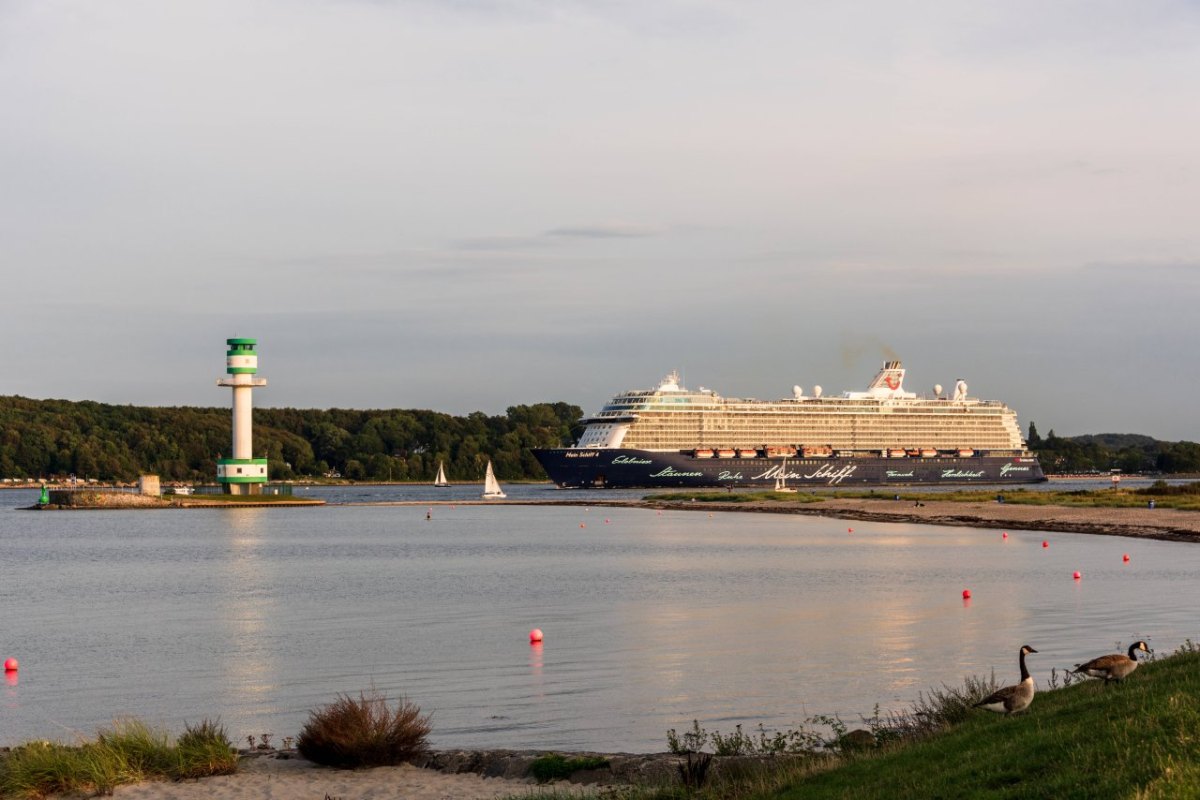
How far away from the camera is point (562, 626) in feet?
93.0

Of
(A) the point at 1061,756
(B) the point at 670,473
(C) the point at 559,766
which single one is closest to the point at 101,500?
(B) the point at 670,473

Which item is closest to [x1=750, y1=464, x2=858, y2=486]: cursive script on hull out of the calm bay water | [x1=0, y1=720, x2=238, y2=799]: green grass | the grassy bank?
the calm bay water

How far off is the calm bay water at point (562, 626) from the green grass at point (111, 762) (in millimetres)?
2485

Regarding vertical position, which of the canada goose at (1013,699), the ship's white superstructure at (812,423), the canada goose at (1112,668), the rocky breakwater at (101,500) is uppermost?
the ship's white superstructure at (812,423)

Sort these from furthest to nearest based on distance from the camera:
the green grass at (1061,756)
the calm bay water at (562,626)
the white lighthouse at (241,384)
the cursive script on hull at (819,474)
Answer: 1. the cursive script on hull at (819,474)
2. the white lighthouse at (241,384)
3. the calm bay water at (562,626)
4. the green grass at (1061,756)

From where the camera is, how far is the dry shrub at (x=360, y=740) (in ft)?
49.3

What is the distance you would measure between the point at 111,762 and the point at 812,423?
4996 inches

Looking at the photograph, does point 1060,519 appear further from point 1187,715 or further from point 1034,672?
point 1187,715

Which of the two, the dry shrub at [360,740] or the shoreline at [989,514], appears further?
the shoreline at [989,514]

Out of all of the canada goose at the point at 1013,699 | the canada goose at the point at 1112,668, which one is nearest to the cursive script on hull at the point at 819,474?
the canada goose at the point at 1112,668

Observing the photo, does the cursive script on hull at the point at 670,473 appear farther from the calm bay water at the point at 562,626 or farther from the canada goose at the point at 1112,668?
the canada goose at the point at 1112,668

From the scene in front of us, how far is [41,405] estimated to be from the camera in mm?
184375

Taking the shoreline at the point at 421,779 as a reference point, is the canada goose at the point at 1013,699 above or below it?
above

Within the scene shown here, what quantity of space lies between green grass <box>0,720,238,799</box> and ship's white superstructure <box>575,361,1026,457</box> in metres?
113
